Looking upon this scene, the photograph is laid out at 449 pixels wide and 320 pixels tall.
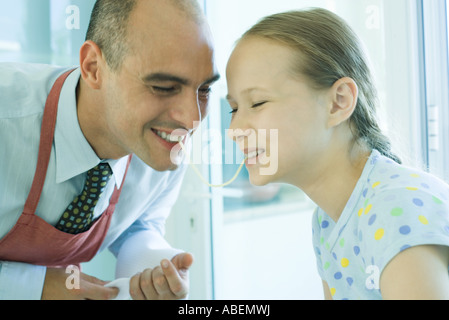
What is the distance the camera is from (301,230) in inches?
63.3

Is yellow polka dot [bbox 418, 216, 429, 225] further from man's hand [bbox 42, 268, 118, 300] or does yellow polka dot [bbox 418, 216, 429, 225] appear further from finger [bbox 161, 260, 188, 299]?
man's hand [bbox 42, 268, 118, 300]

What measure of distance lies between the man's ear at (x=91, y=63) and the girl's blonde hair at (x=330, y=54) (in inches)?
13.6

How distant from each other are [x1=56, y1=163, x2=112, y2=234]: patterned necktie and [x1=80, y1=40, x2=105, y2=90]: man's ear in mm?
203

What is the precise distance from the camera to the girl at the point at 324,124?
79 centimetres

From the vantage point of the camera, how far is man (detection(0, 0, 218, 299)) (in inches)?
36.8

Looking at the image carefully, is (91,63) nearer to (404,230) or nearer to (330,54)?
(330,54)

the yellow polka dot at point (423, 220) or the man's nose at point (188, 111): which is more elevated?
the man's nose at point (188, 111)

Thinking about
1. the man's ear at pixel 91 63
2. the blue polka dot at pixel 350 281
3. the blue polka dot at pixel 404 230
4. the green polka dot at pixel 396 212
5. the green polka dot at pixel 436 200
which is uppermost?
the man's ear at pixel 91 63

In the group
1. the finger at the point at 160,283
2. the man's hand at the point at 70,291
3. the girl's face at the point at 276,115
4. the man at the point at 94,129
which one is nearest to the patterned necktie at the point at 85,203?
the man at the point at 94,129

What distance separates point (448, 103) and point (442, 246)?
0.58 metres

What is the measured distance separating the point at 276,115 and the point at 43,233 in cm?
59

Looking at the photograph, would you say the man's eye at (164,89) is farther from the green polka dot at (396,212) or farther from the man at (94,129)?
the green polka dot at (396,212)

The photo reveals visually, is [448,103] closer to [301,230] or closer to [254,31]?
[254,31]

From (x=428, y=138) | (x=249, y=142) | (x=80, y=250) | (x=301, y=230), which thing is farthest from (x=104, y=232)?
(x=428, y=138)
